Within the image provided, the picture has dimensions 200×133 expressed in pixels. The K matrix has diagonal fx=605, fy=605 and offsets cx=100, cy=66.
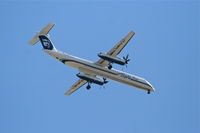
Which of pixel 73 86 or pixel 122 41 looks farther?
pixel 73 86

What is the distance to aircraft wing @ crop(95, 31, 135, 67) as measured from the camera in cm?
8875

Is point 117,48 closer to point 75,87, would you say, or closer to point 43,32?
point 43,32

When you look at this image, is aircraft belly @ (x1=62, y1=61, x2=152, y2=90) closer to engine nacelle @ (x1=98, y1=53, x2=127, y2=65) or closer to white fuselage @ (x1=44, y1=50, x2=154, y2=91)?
white fuselage @ (x1=44, y1=50, x2=154, y2=91)

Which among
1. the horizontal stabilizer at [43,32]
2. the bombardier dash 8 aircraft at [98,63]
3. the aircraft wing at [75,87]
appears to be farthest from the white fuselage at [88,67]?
the aircraft wing at [75,87]

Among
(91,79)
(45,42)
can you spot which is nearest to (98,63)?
(91,79)

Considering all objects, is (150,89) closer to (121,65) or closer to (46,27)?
(121,65)

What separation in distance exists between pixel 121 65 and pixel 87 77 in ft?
20.6

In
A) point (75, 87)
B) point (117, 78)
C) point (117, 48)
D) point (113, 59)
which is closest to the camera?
point (117, 48)

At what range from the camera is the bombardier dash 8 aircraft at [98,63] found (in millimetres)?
90062

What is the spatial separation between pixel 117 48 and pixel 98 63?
3.92 meters

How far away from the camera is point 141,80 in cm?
9450

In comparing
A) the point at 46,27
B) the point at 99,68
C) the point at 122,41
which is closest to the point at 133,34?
the point at 122,41

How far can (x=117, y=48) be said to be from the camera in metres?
89.9

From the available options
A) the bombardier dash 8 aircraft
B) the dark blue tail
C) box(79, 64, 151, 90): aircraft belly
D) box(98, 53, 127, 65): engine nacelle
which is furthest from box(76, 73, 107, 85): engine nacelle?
the dark blue tail
